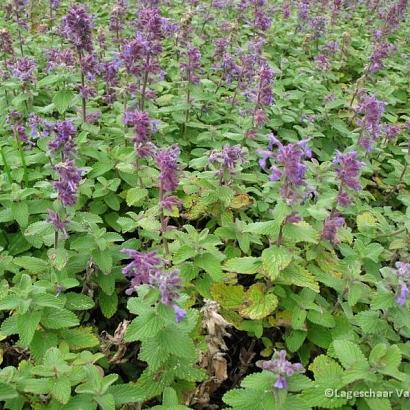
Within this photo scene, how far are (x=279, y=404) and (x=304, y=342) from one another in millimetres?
1228

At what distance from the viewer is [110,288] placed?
11.7 feet

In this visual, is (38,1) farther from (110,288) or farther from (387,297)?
(387,297)

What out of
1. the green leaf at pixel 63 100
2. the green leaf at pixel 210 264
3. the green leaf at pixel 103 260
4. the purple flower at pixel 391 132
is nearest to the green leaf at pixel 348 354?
the green leaf at pixel 210 264

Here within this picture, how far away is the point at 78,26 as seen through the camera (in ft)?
14.2

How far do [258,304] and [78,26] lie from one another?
9.60 ft

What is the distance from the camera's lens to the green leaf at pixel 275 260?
3033mm

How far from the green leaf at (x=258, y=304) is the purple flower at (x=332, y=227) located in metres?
0.63

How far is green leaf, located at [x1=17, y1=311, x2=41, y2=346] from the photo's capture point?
281 centimetres

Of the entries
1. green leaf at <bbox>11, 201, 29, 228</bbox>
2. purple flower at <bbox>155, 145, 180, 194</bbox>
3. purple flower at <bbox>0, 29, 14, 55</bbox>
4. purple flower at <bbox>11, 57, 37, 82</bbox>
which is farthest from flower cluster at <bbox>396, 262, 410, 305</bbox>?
purple flower at <bbox>0, 29, 14, 55</bbox>

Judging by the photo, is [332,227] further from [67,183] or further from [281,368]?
[67,183]

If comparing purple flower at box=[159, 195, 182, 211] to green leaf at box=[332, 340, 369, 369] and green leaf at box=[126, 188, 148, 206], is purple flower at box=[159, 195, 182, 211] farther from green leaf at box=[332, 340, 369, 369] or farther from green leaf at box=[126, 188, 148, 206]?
green leaf at box=[332, 340, 369, 369]

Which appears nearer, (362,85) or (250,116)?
(250,116)

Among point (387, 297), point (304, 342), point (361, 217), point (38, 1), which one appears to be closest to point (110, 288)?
point (304, 342)

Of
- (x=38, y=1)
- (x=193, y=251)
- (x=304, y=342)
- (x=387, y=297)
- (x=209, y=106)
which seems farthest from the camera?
(x=38, y=1)
